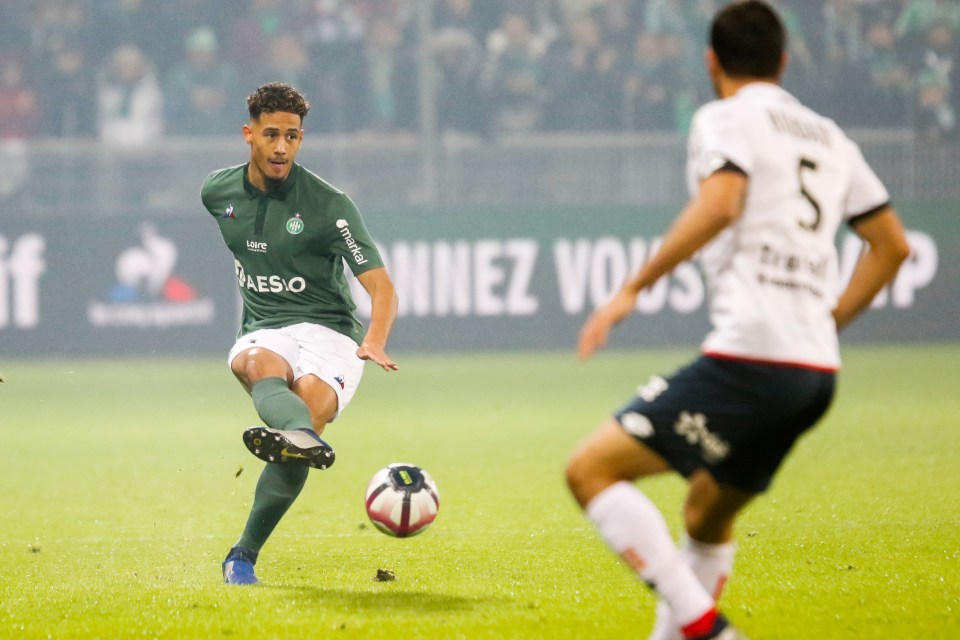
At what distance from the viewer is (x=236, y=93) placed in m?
18.3

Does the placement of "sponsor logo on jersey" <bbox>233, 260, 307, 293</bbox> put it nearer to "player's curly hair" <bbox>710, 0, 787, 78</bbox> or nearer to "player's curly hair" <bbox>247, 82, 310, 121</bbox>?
"player's curly hair" <bbox>247, 82, 310, 121</bbox>

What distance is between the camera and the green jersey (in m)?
5.52

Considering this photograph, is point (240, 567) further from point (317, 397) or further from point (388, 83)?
point (388, 83)

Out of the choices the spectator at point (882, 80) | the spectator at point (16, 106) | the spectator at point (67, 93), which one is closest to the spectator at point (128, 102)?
the spectator at point (67, 93)

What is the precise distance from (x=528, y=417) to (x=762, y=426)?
7377 mm

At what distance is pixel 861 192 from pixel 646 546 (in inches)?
42.5

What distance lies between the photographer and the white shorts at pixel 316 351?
5406mm

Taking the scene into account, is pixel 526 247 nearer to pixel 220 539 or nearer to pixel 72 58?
pixel 72 58

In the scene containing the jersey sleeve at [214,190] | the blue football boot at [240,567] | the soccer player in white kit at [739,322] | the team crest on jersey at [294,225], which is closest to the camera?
the soccer player in white kit at [739,322]

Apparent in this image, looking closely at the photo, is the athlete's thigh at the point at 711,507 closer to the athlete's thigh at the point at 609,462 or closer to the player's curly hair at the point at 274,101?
the athlete's thigh at the point at 609,462

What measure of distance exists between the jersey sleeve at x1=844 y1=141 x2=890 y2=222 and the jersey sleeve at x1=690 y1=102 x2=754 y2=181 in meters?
0.39

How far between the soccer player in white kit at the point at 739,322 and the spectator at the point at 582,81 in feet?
47.4

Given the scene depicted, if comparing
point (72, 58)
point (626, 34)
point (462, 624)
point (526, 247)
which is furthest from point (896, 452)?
point (72, 58)

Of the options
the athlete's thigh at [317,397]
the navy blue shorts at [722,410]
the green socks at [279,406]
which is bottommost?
the athlete's thigh at [317,397]
